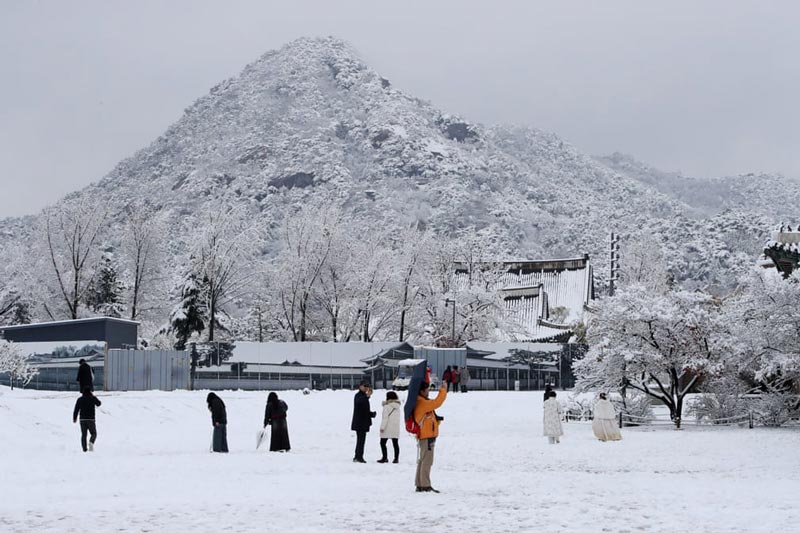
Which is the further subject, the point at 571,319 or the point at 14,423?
the point at 571,319

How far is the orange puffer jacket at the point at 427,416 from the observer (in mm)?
13281

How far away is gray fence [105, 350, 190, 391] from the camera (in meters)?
36.7

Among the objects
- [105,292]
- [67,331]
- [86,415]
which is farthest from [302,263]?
[86,415]

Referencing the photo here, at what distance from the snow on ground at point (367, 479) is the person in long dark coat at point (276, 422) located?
1.06ft

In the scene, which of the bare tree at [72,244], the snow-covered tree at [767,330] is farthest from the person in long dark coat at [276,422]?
the bare tree at [72,244]

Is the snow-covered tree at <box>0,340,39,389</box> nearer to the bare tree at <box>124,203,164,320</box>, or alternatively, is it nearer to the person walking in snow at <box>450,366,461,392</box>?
the person walking in snow at <box>450,366,461,392</box>

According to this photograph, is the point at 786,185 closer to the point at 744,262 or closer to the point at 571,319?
the point at 744,262

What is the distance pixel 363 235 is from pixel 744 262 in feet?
184

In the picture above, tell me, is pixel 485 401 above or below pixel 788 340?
below

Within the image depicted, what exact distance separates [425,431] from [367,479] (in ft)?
6.53

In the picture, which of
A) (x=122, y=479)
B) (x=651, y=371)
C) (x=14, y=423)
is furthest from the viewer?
(x=651, y=371)

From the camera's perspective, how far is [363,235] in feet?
208

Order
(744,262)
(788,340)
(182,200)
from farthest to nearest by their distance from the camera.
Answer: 1. (182,200)
2. (744,262)
3. (788,340)

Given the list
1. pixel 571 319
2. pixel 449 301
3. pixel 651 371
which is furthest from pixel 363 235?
pixel 651 371
